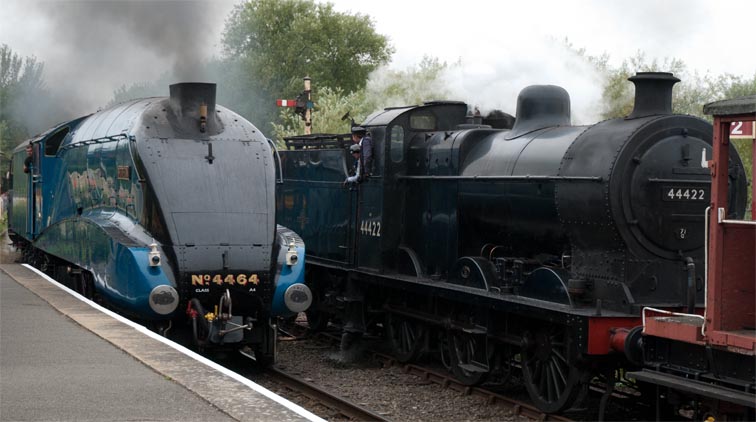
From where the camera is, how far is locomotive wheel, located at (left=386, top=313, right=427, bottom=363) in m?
12.4

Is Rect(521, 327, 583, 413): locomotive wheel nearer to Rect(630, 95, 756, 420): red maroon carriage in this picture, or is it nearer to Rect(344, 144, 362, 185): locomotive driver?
Rect(630, 95, 756, 420): red maroon carriage

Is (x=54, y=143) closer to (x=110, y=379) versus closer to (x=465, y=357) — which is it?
(x=465, y=357)

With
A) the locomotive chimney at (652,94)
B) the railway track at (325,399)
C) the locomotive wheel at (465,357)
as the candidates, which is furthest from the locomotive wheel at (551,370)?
the locomotive chimney at (652,94)

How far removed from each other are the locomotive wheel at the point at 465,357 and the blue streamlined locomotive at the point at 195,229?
1.85 m

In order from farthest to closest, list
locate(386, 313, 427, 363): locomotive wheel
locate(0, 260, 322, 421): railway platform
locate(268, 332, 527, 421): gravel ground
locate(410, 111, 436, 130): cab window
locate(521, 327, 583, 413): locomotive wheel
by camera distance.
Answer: locate(410, 111, 436, 130): cab window < locate(386, 313, 427, 363): locomotive wheel < locate(268, 332, 527, 421): gravel ground < locate(521, 327, 583, 413): locomotive wheel < locate(0, 260, 322, 421): railway platform

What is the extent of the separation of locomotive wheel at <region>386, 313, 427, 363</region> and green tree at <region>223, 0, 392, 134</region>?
41.8 metres

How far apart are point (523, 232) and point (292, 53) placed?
4735 centimetres

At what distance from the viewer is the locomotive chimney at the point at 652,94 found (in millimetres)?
9305

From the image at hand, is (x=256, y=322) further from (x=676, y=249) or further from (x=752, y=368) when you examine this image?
(x=752, y=368)

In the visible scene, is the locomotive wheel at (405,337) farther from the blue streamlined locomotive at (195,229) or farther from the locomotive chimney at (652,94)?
the locomotive chimney at (652,94)

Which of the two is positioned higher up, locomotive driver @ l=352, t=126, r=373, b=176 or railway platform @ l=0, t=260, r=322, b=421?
locomotive driver @ l=352, t=126, r=373, b=176

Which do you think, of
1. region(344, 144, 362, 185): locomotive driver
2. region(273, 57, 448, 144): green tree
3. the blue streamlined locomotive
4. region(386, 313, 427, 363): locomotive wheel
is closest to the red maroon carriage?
the blue streamlined locomotive

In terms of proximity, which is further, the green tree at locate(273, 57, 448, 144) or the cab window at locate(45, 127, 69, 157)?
the green tree at locate(273, 57, 448, 144)

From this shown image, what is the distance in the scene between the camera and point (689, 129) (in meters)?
9.17
